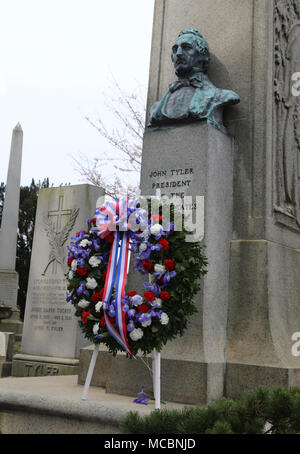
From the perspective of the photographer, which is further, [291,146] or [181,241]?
[291,146]

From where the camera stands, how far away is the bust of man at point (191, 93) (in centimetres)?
601

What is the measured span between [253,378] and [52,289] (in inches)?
227

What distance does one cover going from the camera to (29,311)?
1041cm

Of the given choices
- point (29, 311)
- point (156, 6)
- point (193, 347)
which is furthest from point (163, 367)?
point (29, 311)

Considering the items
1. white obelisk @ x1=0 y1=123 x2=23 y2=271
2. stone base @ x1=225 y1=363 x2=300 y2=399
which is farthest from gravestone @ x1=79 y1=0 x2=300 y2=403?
white obelisk @ x1=0 y1=123 x2=23 y2=271

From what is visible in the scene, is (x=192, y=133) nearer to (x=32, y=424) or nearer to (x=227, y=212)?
(x=227, y=212)

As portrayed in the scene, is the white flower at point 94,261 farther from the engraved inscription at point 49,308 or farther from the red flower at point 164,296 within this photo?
the engraved inscription at point 49,308

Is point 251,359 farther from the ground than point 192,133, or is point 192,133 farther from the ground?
point 192,133

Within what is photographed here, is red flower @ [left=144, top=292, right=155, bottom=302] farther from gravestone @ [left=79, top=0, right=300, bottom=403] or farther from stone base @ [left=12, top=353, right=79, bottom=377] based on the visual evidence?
stone base @ [left=12, top=353, right=79, bottom=377]

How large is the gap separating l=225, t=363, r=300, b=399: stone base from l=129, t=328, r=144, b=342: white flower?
1.44 m

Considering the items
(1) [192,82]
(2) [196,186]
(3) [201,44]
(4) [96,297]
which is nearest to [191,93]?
(1) [192,82]

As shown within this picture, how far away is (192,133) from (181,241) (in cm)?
183

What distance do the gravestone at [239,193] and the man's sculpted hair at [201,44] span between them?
161 mm

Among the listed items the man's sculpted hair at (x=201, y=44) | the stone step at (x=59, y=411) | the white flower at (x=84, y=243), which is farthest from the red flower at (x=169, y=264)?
the man's sculpted hair at (x=201, y=44)
